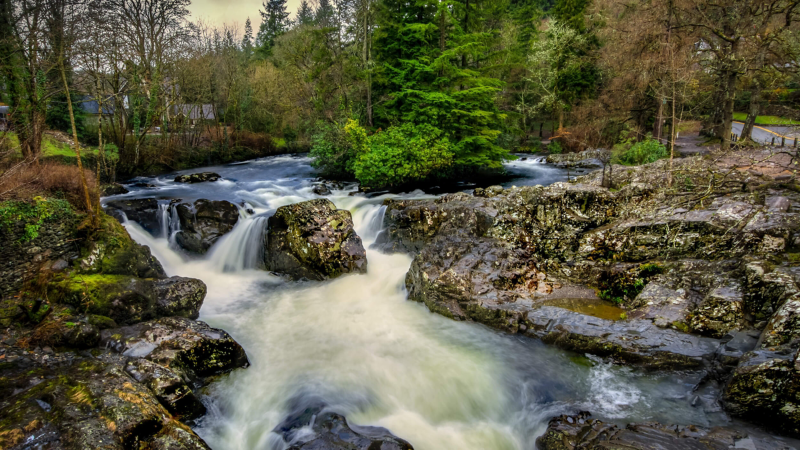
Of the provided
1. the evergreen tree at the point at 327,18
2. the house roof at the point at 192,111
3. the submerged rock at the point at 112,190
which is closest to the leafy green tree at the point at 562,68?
the evergreen tree at the point at 327,18

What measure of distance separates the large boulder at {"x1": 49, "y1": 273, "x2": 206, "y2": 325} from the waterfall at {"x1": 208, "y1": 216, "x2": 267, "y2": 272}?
9.70 feet

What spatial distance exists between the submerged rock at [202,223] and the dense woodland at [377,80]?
Answer: 10.7 ft

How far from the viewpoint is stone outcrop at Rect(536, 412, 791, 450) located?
4.67 m

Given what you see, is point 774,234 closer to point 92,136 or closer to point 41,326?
point 41,326

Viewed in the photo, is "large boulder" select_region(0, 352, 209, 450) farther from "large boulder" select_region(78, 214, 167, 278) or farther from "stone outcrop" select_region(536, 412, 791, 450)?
"stone outcrop" select_region(536, 412, 791, 450)

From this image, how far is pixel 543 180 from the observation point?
19.0 meters

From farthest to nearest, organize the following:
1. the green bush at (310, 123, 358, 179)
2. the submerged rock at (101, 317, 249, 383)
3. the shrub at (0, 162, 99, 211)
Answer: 1. the green bush at (310, 123, 358, 179)
2. the shrub at (0, 162, 99, 211)
3. the submerged rock at (101, 317, 249, 383)

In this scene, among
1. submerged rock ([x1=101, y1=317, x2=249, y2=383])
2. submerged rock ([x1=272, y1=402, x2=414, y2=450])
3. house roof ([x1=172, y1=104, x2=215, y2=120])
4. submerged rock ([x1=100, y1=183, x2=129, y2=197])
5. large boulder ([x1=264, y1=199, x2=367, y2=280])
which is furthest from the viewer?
house roof ([x1=172, y1=104, x2=215, y2=120])

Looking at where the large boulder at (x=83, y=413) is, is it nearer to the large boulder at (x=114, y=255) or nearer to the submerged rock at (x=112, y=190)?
the large boulder at (x=114, y=255)

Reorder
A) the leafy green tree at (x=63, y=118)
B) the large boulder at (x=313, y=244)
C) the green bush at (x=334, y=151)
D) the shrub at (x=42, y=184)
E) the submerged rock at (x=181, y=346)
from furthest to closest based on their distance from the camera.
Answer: the leafy green tree at (x=63, y=118) < the green bush at (x=334, y=151) < the large boulder at (x=313, y=244) < the shrub at (x=42, y=184) < the submerged rock at (x=181, y=346)

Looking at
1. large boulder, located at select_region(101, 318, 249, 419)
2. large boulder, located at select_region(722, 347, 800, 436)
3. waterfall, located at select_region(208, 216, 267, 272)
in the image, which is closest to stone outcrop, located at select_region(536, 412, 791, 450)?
large boulder, located at select_region(722, 347, 800, 436)

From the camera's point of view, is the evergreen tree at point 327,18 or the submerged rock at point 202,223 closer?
the submerged rock at point 202,223

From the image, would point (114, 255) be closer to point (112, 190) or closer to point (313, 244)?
point (313, 244)

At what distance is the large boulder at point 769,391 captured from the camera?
486 centimetres
